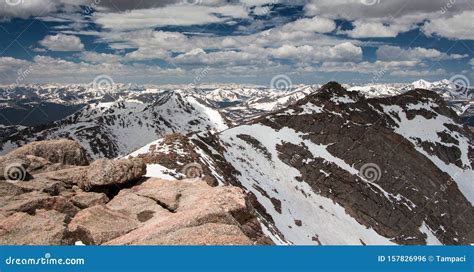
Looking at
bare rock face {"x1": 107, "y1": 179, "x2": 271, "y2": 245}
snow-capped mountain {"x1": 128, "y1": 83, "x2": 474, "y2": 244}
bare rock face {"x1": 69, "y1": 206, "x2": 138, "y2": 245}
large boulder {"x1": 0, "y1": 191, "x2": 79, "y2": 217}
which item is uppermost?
bare rock face {"x1": 107, "y1": 179, "x2": 271, "y2": 245}

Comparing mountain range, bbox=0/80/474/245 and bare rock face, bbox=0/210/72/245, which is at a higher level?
bare rock face, bbox=0/210/72/245

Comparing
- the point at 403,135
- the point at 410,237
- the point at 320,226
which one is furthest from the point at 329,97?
the point at 320,226

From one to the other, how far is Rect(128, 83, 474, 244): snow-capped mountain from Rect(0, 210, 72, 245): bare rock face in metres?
53.6

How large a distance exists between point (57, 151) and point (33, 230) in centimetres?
1905

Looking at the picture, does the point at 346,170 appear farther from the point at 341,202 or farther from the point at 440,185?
the point at 440,185

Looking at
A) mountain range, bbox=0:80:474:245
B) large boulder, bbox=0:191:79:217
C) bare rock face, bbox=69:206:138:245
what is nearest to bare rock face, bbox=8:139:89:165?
large boulder, bbox=0:191:79:217

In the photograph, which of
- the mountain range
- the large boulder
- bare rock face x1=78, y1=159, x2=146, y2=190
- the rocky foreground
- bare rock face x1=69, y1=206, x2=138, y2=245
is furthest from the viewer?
the mountain range

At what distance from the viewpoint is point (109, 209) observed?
78.6 ft

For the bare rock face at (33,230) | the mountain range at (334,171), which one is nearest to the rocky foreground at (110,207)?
the bare rock face at (33,230)

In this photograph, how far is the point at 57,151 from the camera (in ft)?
121

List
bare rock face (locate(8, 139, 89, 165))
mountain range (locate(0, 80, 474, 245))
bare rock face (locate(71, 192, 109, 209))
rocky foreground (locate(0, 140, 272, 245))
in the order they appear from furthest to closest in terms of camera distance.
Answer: mountain range (locate(0, 80, 474, 245)) → bare rock face (locate(8, 139, 89, 165)) → bare rock face (locate(71, 192, 109, 209)) → rocky foreground (locate(0, 140, 272, 245))

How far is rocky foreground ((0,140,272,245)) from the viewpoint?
1847 centimetres

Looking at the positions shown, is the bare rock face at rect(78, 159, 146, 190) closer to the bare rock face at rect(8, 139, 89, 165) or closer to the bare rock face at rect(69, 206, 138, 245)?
the bare rock face at rect(69, 206, 138, 245)

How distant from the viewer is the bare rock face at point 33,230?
60.1 feet
